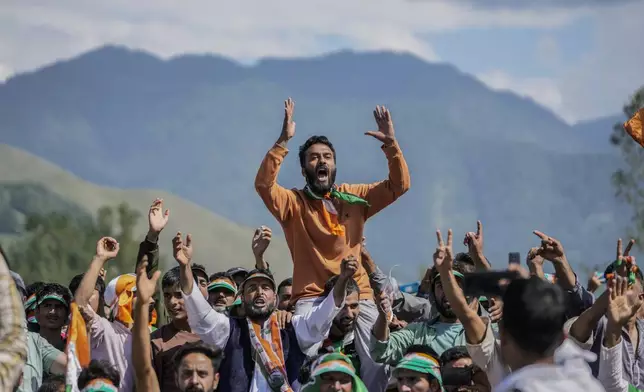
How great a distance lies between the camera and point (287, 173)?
243 ft

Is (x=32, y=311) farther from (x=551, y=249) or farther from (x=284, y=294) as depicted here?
(x=551, y=249)

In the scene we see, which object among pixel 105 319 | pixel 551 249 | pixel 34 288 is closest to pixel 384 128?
pixel 551 249

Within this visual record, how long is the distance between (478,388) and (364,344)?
0.82 m

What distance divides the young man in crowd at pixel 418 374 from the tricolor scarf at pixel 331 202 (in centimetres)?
146

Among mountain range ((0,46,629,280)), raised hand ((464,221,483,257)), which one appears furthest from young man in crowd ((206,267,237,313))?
mountain range ((0,46,629,280))

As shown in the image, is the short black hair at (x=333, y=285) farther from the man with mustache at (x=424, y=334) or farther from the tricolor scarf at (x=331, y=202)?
the tricolor scarf at (x=331, y=202)

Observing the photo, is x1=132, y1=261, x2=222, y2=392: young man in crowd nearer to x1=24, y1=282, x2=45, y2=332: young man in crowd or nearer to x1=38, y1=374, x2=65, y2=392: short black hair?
x1=38, y1=374, x2=65, y2=392: short black hair

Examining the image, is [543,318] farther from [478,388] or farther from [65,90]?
[65,90]

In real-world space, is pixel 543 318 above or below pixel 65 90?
below

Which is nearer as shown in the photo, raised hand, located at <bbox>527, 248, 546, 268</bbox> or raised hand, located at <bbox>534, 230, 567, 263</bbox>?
raised hand, located at <bbox>534, 230, 567, 263</bbox>

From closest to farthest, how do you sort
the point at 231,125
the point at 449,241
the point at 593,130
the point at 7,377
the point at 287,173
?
the point at 7,377 < the point at 449,241 < the point at 287,173 < the point at 231,125 < the point at 593,130

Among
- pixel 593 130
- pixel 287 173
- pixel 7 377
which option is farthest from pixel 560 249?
pixel 593 130

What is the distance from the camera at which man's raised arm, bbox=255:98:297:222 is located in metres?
9.24

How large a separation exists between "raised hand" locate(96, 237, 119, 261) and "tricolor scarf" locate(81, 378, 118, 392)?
72 centimetres
